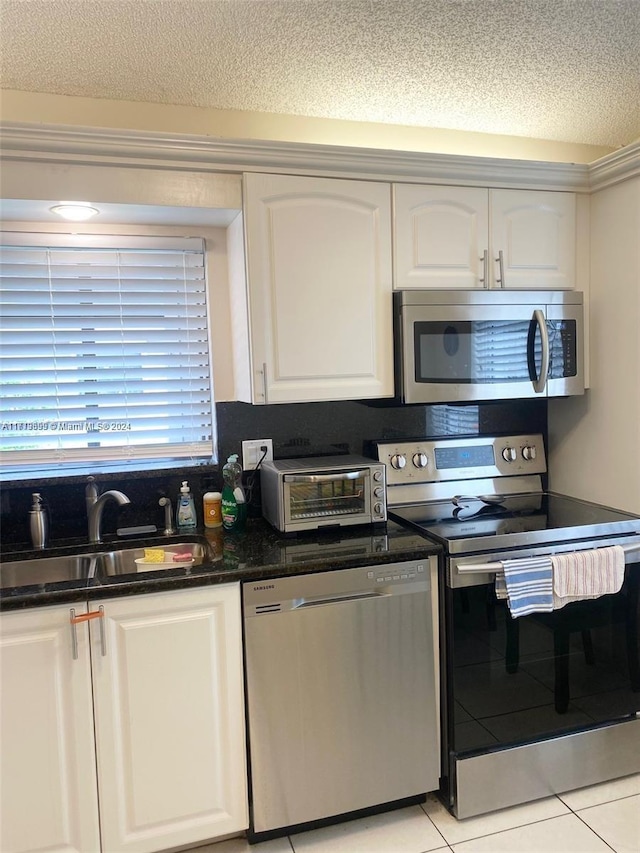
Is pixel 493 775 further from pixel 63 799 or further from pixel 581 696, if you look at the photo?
pixel 63 799

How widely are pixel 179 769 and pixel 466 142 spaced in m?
2.52

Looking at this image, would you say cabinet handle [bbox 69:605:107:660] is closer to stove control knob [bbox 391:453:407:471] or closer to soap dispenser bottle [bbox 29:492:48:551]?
soap dispenser bottle [bbox 29:492:48:551]

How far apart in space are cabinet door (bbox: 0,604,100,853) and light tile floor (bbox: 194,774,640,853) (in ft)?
1.48

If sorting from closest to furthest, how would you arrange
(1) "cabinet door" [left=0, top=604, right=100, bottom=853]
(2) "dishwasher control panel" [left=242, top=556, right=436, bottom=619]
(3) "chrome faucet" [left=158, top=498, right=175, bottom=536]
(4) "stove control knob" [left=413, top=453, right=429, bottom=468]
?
(1) "cabinet door" [left=0, top=604, right=100, bottom=853]
(2) "dishwasher control panel" [left=242, top=556, right=436, bottom=619]
(3) "chrome faucet" [left=158, top=498, right=175, bottom=536]
(4) "stove control knob" [left=413, top=453, right=429, bottom=468]

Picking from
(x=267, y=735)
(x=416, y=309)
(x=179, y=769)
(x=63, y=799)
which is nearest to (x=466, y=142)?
(x=416, y=309)

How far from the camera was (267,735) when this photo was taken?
186cm

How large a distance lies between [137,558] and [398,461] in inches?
41.8

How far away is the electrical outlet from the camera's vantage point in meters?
2.42

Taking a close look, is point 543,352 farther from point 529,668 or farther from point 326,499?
point 529,668

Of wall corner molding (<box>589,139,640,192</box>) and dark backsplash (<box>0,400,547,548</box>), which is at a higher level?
wall corner molding (<box>589,139,640,192</box>)

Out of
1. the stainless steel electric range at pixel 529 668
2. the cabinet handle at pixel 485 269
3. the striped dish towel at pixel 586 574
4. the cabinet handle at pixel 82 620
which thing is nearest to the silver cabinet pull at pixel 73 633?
the cabinet handle at pixel 82 620

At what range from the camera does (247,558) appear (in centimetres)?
192

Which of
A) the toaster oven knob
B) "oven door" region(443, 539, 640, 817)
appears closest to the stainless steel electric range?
"oven door" region(443, 539, 640, 817)

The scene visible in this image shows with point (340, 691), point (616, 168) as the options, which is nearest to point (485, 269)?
point (616, 168)
